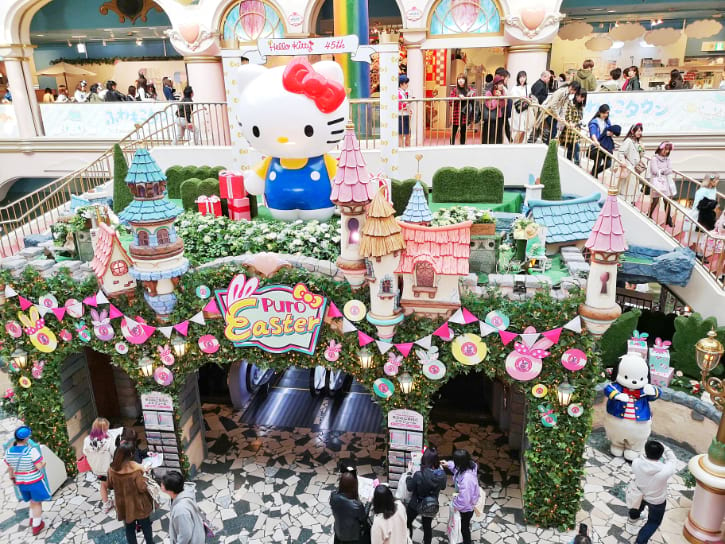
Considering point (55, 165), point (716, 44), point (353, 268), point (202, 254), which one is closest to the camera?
point (353, 268)

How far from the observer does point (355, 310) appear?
21.8ft

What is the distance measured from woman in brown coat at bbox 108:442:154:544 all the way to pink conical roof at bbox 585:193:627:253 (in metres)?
5.42

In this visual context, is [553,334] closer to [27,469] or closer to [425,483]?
[425,483]

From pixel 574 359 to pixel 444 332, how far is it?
1.47 meters

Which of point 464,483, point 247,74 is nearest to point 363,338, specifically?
point 464,483

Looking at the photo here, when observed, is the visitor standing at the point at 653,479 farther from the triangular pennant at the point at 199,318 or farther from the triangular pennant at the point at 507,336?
the triangular pennant at the point at 199,318

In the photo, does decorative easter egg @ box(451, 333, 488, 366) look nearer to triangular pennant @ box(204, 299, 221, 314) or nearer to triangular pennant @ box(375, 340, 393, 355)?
triangular pennant @ box(375, 340, 393, 355)

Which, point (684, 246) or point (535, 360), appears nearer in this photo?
point (535, 360)

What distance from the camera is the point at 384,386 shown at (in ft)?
23.4

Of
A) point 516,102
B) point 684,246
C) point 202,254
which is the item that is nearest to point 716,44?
point 516,102

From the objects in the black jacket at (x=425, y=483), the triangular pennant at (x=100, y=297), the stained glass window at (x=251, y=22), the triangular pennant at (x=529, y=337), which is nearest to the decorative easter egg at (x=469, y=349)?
the triangular pennant at (x=529, y=337)

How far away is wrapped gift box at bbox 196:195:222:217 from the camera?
28.5 feet

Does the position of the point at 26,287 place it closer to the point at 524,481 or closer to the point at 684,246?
the point at 524,481

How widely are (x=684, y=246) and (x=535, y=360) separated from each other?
17.1ft
